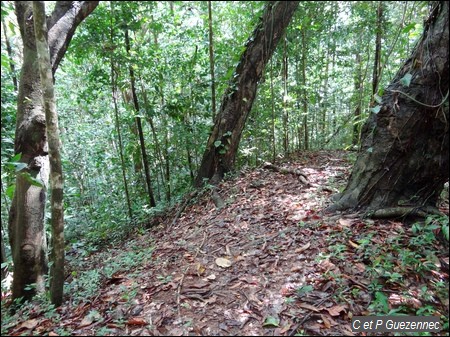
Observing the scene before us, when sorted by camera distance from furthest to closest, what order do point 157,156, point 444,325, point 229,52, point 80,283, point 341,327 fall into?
1. point 157,156
2. point 229,52
3. point 80,283
4. point 341,327
5. point 444,325

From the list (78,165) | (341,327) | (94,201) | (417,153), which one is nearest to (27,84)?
(341,327)

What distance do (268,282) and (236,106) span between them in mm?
4155

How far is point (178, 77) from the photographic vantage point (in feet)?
22.9

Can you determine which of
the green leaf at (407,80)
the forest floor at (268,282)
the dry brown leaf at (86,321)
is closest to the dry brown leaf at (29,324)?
the forest floor at (268,282)

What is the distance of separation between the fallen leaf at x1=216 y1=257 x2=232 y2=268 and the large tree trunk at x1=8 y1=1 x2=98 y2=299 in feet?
7.44

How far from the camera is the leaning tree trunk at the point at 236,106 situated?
5.94 m

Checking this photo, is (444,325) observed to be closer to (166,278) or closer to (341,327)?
(341,327)

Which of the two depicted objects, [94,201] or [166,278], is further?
[94,201]

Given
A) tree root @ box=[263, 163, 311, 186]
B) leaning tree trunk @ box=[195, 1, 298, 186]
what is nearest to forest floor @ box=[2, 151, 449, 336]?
tree root @ box=[263, 163, 311, 186]

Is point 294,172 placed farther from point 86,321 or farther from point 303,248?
point 86,321

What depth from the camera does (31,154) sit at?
144 inches

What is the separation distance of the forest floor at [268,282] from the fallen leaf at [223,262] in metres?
0.02

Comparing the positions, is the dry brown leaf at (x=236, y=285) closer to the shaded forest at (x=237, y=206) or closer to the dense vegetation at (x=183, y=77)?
the shaded forest at (x=237, y=206)

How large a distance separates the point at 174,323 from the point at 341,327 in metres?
1.37
